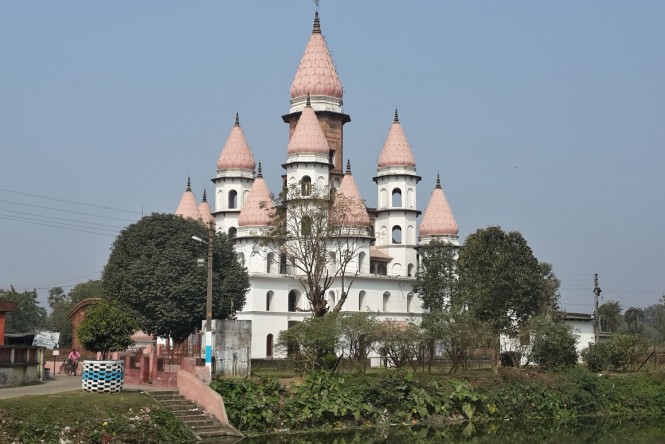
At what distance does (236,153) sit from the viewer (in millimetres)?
68125

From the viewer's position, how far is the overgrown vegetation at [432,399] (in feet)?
94.9

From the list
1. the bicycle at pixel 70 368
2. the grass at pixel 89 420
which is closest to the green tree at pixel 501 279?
the bicycle at pixel 70 368

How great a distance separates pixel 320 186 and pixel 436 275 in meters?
9.30

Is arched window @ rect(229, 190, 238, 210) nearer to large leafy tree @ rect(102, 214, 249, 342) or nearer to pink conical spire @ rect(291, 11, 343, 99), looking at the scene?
pink conical spire @ rect(291, 11, 343, 99)

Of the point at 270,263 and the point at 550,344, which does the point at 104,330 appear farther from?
the point at 270,263

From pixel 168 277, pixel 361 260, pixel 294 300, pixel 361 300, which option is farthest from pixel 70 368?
pixel 361 260

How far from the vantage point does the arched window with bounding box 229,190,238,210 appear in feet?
222

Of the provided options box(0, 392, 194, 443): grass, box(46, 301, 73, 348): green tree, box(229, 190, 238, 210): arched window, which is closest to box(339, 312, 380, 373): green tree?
box(0, 392, 194, 443): grass

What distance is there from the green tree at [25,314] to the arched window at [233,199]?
30748 millimetres

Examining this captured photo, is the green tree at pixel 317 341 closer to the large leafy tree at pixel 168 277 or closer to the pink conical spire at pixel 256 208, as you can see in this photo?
the large leafy tree at pixel 168 277

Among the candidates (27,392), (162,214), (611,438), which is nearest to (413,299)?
(162,214)

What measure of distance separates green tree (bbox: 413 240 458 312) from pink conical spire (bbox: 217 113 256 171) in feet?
47.8

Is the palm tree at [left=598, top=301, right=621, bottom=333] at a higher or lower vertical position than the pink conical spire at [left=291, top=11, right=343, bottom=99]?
lower

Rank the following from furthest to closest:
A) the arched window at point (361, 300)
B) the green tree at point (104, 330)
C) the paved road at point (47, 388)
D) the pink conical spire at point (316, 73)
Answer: the pink conical spire at point (316, 73) → the arched window at point (361, 300) → the green tree at point (104, 330) → the paved road at point (47, 388)
